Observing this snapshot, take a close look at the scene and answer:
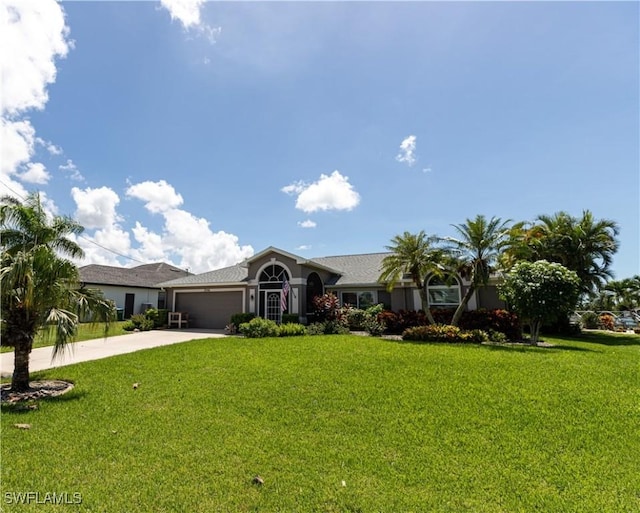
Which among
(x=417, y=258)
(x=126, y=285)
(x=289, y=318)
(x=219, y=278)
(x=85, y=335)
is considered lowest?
(x=85, y=335)

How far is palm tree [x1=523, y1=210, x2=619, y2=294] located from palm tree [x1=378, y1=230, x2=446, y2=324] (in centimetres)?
849

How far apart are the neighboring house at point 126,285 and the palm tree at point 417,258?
74.7 feet

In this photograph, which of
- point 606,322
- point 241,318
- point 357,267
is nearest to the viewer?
point 241,318

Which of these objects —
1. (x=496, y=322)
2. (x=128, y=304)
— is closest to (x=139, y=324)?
(x=128, y=304)

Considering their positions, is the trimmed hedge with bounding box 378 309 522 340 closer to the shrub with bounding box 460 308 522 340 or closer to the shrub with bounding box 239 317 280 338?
the shrub with bounding box 460 308 522 340

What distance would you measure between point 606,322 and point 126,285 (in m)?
41.9

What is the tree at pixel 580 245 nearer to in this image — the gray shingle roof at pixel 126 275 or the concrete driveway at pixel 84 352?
the concrete driveway at pixel 84 352

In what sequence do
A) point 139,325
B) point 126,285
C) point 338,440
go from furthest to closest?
point 126,285 → point 139,325 → point 338,440

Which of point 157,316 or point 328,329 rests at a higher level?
point 157,316

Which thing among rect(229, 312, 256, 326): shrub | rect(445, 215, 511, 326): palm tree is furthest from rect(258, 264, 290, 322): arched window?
rect(445, 215, 511, 326): palm tree

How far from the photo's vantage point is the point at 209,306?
23.5 m

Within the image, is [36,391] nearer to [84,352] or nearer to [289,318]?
[84,352]

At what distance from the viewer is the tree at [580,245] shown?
22469mm

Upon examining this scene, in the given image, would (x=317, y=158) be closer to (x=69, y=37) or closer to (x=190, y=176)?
(x=190, y=176)
